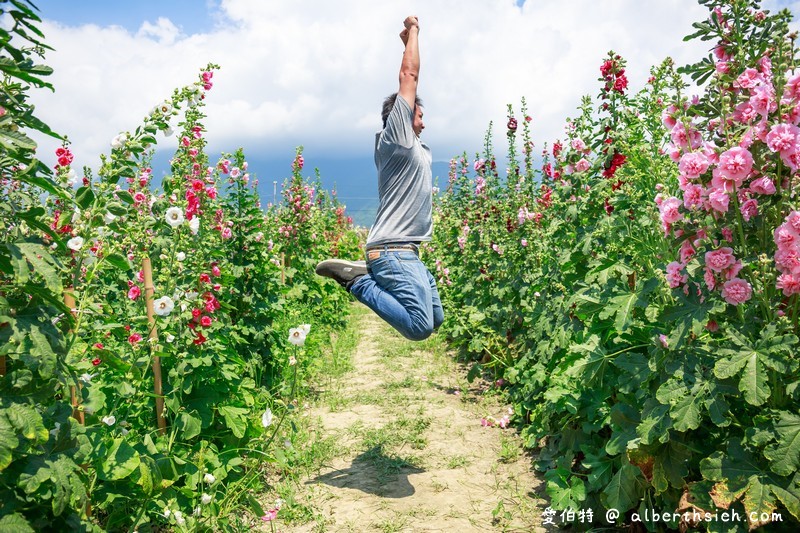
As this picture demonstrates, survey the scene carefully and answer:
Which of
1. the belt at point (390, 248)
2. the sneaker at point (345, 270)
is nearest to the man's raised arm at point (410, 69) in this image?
the belt at point (390, 248)

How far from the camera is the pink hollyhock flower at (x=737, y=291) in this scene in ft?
6.39

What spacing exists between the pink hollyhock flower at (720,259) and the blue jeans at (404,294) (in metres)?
1.92

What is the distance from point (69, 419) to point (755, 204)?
7.57 ft

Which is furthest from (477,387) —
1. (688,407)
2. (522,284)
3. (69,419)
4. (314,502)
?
(69,419)

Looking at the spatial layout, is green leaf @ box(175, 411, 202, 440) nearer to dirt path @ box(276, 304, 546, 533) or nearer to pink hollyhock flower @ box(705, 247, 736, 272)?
dirt path @ box(276, 304, 546, 533)

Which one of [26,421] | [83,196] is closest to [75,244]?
[83,196]

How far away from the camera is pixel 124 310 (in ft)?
14.2

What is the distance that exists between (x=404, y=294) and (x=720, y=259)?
6.59ft

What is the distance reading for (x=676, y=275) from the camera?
215cm

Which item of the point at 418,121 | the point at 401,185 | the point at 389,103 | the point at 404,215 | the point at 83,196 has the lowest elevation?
the point at 83,196

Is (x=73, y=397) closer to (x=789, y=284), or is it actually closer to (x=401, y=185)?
(x=401, y=185)

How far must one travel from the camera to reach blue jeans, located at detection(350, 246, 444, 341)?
12.1 ft

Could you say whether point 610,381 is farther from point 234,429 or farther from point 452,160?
point 452,160

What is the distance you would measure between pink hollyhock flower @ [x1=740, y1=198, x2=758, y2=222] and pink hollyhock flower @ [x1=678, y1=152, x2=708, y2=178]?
0.57 ft
